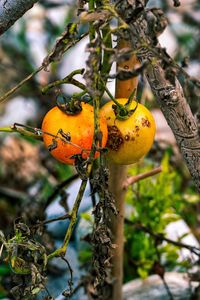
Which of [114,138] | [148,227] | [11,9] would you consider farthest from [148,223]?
A: [11,9]

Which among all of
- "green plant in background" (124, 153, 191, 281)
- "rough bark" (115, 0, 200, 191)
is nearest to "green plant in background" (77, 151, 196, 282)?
"green plant in background" (124, 153, 191, 281)

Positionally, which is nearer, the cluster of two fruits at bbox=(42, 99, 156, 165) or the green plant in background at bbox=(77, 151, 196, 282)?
the cluster of two fruits at bbox=(42, 99, 156, 165)

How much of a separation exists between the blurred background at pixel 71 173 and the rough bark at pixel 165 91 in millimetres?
28

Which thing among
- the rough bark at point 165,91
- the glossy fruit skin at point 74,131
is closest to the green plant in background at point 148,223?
the rough bark at point 165,91

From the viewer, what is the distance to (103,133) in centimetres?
113

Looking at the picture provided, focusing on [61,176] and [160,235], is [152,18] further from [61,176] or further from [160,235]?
[61,176]

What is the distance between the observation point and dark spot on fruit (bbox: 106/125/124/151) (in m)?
1.17

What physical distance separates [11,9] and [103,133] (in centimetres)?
30

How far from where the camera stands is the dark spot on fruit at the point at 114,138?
1174 mm

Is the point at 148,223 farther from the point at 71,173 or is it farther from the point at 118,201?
the point at 71,173

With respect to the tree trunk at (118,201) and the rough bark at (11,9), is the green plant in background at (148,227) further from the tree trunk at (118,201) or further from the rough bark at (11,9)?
the rough bark at (11,9)

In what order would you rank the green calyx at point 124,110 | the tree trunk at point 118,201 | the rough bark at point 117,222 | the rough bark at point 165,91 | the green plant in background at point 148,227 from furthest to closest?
the green plant in background at point 148,227, the rough bark at point 117,222, the tree trunk at point 118,201, the green calyx at point 124,110, the rough bark at point 165,91

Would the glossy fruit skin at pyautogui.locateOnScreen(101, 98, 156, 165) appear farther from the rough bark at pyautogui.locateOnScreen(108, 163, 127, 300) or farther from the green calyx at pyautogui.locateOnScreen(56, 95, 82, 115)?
the rough bark at pyautogui.locateOnScreen(108, 163, 127, 300)

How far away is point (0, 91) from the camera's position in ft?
11.3
